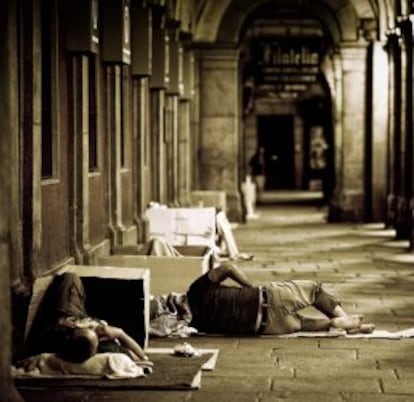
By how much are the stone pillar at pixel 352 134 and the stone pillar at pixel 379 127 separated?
0.58 m

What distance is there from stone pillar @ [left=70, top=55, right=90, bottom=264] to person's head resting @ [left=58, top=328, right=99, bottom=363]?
3.64 meters

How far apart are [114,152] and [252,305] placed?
18.0ft

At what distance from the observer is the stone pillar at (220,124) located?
84.1 feet

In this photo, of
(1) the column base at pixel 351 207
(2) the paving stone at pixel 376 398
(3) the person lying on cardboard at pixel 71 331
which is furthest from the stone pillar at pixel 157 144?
(2) the paving stone at pixel 376 398

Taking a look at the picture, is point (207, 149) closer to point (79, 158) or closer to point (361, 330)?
point (79, 158)

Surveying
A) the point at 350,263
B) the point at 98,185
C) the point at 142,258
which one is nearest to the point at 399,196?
the point at 350,263

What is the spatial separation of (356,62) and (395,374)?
58.5 ft

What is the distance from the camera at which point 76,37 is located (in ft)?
37.4

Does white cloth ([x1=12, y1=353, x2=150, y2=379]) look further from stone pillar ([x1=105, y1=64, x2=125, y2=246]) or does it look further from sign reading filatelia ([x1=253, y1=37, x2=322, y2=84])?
sign reading filatelia ([x1=253, y1=37, x2=322, y2=84])

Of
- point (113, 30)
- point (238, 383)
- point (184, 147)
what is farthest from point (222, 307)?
point (184, 147)

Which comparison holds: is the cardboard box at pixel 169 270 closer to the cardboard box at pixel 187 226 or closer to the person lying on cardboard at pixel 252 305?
the person lying on cardboard at pixel 252 305

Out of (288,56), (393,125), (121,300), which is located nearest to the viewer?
(121,300)

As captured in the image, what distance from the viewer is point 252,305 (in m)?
10.0

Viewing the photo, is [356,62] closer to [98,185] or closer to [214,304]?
[98,185]
